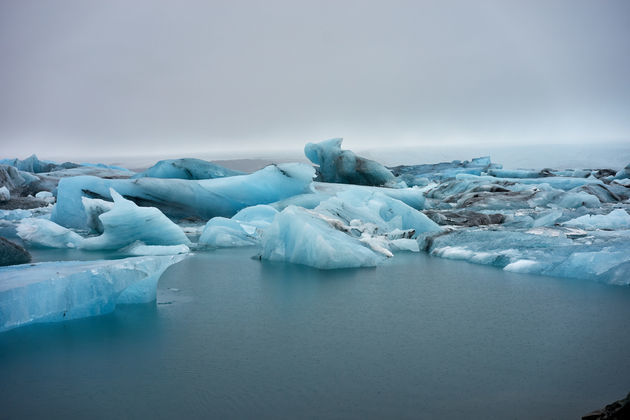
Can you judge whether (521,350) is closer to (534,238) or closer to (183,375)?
(183,375)

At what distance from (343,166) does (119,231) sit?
7175 millimetres

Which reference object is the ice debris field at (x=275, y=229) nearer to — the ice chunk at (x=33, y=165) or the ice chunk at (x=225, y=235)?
the ice chunk at (x=225, y=235)

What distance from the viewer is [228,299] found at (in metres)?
3.48

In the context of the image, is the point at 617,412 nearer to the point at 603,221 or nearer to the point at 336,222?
the point at 336,222

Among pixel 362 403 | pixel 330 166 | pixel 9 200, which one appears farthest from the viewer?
pixel 330 166

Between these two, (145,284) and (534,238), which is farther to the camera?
(534,238)

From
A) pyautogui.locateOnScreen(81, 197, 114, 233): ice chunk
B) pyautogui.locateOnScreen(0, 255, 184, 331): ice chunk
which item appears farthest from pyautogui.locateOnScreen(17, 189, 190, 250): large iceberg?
pyautogui.locateOnScreen(0, 255, 184, 331): ice chunk

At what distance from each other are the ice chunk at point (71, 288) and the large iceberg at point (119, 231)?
7.29ft

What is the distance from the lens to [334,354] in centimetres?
238

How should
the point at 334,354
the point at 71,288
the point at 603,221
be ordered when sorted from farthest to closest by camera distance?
the point at 603,221, the point at 71,288, the point at 334,354

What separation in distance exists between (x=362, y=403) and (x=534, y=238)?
11.0 feet

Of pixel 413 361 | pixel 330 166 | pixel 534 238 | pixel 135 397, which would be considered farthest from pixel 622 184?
pixel 135 397

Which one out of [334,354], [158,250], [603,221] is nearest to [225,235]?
[158,250]

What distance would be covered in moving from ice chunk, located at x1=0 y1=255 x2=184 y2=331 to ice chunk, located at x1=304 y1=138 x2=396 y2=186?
29.4 feet
